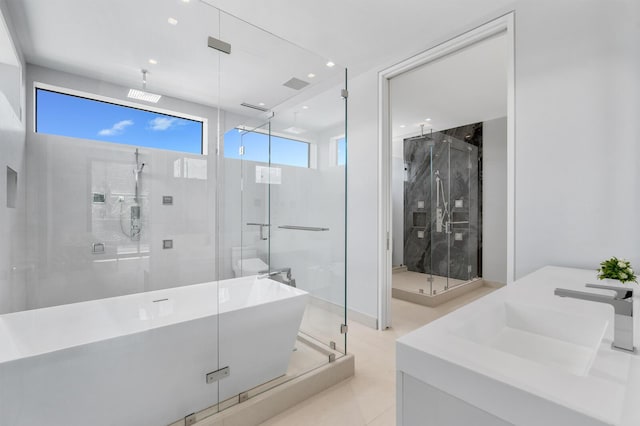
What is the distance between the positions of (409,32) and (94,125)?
245 centimetres

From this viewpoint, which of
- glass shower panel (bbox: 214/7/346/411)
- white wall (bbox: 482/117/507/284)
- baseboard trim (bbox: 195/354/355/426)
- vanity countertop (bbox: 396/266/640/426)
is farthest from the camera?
white wall (bbox: 482/117/507/284)

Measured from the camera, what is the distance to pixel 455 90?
3.65m

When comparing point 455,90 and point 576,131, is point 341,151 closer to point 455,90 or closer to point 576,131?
point 576,131

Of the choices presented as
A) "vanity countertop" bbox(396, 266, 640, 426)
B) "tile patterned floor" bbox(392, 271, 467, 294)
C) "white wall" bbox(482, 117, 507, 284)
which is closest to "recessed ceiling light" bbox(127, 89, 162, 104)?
"vanity countertop" bbox(396, 266, 640, 426)

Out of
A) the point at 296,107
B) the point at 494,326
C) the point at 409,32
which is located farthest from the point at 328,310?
the point at 409,32

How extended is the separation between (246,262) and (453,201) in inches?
145

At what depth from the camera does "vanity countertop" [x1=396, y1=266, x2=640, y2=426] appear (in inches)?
22.5

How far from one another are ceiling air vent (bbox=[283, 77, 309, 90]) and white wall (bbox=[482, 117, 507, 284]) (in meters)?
3.40

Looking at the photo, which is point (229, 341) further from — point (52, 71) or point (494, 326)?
point (52, 71)

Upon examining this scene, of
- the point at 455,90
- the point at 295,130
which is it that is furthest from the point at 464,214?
the point at 295,130

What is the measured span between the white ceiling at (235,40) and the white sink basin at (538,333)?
193 centimetres

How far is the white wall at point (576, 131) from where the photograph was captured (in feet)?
5.60

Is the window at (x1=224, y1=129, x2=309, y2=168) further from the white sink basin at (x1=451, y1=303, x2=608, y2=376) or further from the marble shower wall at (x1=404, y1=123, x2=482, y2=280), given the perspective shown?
the marble shower wall at (x1=404, y1=123, x2=482, y2=280)

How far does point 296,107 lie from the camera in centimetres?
252
